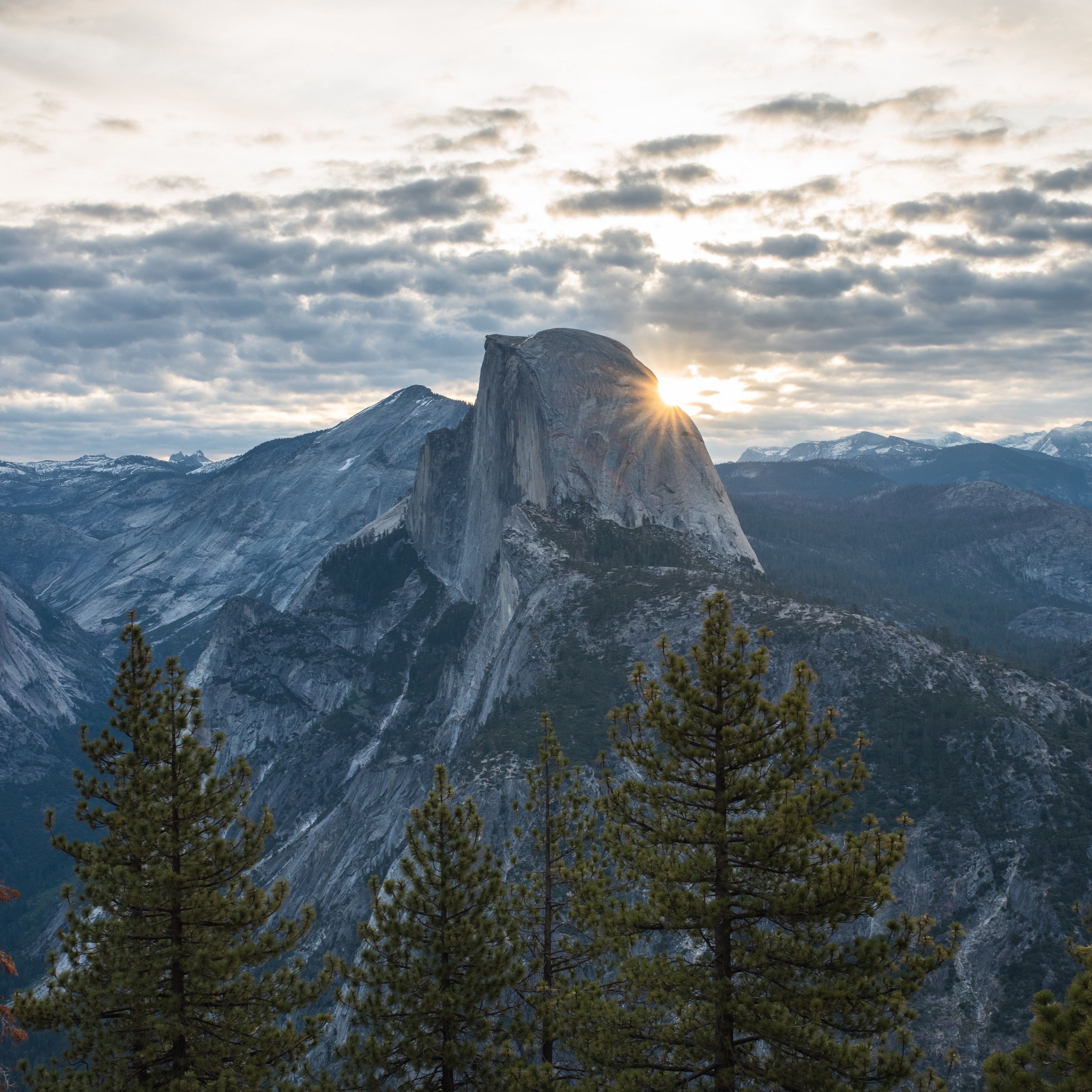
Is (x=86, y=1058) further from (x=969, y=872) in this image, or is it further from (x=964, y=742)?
(x=964, y=742)

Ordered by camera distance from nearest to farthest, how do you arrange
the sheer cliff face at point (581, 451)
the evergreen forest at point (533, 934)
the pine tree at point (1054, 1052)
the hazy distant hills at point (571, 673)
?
the pine tree at point (1054, 1052)
the evergreen forest at point (533, 934)
the hazy distant hills at point (571, 673)
the sheer cliff face at point (581, 451)

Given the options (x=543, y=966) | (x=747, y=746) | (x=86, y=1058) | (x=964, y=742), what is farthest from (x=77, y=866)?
(x=964, y=742)

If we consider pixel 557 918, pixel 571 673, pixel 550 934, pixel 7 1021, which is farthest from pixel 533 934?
pixel 571 673

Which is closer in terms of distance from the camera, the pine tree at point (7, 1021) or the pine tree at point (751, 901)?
the pine tree at point (751, 901)

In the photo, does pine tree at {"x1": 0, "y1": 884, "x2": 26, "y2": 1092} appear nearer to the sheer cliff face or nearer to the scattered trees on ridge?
the scattered trees on ridge

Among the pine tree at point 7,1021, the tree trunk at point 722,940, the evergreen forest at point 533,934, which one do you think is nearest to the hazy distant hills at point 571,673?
the evergreen forest at point 533,934

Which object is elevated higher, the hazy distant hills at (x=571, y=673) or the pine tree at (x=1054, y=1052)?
the pine tree at (x=1054, y=1052)

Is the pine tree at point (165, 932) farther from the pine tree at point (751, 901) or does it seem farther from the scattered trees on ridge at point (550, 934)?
the pine tree at point (751, 901)
